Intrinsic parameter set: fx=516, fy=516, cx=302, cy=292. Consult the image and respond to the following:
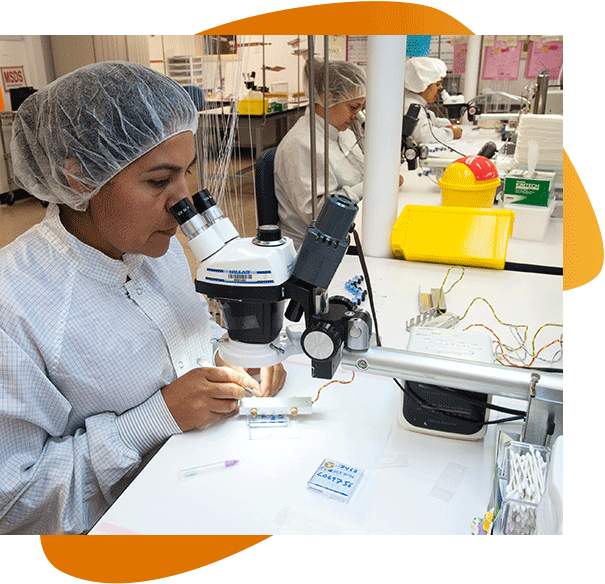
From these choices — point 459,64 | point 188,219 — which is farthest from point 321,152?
point 459,64

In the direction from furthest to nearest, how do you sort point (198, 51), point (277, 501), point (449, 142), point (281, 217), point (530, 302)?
point (449, 142)
point (281, 217)
point (530, 302)
point (198, 51)
point (277, 501)

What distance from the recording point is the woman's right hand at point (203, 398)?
0.93 metres

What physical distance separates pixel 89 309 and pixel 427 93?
3.76 metres

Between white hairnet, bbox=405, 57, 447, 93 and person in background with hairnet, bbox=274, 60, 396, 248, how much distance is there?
151 centimetres

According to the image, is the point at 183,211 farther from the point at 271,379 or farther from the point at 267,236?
the point at 271,379

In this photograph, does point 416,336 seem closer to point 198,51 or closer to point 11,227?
point 198,51

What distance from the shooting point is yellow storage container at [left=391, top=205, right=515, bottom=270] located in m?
1.67

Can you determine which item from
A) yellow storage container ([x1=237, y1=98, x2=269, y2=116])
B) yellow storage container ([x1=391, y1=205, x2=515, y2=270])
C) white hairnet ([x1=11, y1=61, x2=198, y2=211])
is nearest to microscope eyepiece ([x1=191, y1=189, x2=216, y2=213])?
white hairnet ([x1=11, y1=61, x2=198, y2=211])

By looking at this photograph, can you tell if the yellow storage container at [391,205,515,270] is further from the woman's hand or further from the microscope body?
the microscope body

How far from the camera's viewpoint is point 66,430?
96cm

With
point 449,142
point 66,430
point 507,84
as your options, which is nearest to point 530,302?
point 66,430

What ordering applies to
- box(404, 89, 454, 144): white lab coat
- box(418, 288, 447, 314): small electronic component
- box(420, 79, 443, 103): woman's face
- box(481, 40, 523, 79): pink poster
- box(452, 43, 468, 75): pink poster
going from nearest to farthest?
box(418, 288, 447, 314): small electronic component → box(404, 89, 454, 144): white lab coat → box(420, 79, 443, 103): woman's face → box(452, 43, 468, 75): pink poster → box(481, 40, 523, 79): pink poster

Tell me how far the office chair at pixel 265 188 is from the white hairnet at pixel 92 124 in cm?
116

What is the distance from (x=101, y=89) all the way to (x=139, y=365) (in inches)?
19.4
